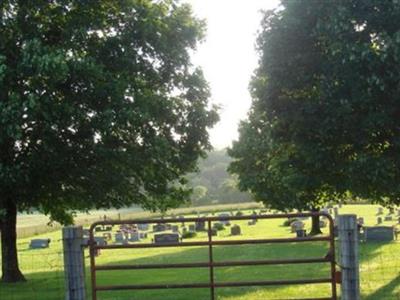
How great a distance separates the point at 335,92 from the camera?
1664cm

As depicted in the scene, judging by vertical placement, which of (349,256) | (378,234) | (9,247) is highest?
(349,256)

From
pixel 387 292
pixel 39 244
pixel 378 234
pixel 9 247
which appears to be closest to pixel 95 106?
pixel 9 247

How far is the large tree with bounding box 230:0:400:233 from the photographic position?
16078mm

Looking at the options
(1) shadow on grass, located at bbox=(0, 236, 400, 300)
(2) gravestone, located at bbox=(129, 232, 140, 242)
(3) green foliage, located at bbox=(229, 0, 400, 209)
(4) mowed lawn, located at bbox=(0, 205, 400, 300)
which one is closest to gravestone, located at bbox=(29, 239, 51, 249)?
(2) gravestone, located at bbox=(129, 232, 140, 242)

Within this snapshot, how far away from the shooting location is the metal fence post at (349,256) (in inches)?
441

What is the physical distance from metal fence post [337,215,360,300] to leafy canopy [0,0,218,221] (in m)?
9.58

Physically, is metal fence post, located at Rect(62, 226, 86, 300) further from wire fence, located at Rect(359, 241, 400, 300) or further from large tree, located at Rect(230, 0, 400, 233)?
large tree, located at Rect(230, 0, 400, 233)

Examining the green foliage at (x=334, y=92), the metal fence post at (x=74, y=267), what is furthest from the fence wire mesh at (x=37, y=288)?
the green foliage at (x=334, y=92)

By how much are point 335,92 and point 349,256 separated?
6.41m

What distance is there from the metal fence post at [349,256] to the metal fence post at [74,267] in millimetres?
4607

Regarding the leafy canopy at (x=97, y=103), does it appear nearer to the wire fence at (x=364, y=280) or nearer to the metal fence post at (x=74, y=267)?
the wire fence at (x=364, y=280)

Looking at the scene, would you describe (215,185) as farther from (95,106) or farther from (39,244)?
(95,106)

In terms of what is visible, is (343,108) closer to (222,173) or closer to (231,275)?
(231,275)

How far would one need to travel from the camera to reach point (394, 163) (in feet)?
56.0
